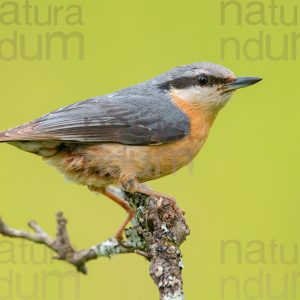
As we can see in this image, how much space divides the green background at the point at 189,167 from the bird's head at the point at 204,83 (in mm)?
1034

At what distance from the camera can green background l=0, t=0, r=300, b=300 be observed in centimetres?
703

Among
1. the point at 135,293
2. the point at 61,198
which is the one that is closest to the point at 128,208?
the point at 135,293

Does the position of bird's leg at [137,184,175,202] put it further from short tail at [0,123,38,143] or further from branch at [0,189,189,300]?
short tail at [0,123,38,143]

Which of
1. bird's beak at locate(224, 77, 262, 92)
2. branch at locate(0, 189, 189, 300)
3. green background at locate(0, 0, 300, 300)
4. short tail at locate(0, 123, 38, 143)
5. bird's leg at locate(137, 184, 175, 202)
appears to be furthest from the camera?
green background at locate(0, 0, 300, 300)

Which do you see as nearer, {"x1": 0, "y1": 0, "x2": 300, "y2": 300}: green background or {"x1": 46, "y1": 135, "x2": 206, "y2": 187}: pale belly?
{"x1": 46, "y1": 135, "x2": 206, "y2": 187}: pale belly

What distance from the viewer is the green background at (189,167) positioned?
703cm

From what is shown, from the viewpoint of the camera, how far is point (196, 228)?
7582 mm

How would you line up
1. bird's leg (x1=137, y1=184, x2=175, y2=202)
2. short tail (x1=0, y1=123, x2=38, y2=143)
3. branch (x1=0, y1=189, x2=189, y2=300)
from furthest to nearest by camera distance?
short tail (x1=0, y1=123, x2=38, y2=143), bird's leg (x1=137, y1=184, x2=175, y2=202), branch (x1=0, y1=189, x2=189, y2=300)

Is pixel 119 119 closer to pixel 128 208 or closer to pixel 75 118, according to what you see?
pixel 75 118

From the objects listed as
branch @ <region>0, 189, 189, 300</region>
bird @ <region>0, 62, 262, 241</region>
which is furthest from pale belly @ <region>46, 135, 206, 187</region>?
branch @ <region>0, 189, 189, 300</region>

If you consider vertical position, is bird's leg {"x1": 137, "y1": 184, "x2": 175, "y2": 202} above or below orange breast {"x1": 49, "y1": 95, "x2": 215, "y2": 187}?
below

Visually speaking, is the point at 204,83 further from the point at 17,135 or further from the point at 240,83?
the point at 17,135

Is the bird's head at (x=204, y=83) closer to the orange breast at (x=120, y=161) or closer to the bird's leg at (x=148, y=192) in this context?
the orange breast at (x=120, y=161)

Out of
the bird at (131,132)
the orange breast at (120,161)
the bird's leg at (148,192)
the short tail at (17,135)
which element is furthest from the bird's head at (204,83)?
the short tail at (17,135)
